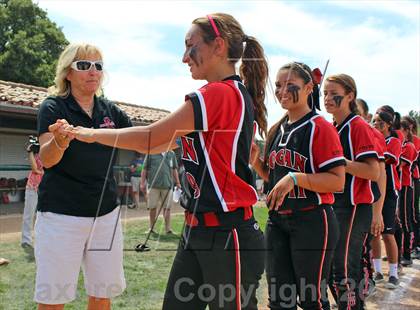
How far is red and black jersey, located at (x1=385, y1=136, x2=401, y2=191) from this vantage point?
607 centimetres

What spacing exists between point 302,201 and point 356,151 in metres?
1.10

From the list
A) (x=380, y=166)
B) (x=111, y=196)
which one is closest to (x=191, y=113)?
(x=111, y=196)

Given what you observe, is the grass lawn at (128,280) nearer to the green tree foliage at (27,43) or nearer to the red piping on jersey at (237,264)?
the red piping on jersey at (237,264)

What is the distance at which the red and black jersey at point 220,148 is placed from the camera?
85.6 inches

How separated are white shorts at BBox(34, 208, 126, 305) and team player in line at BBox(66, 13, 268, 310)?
82 centimetres

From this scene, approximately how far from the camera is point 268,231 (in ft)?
11.5

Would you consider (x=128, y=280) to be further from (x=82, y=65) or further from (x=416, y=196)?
(x=416, y=196)

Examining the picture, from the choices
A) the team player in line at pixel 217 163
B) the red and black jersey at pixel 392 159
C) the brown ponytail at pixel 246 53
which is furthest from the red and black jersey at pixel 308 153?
the red and black jersey at pixel 392 159

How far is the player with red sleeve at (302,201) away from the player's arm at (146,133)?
1.16 meters

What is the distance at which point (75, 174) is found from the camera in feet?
9.86

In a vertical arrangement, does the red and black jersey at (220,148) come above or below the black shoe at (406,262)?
above

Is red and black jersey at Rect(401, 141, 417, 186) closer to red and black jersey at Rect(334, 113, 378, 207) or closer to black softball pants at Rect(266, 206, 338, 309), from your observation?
red and black jersey at Rect(334, 113, 378, 207)

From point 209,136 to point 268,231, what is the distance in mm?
1484

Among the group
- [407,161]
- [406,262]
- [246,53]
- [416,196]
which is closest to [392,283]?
[406,262]
